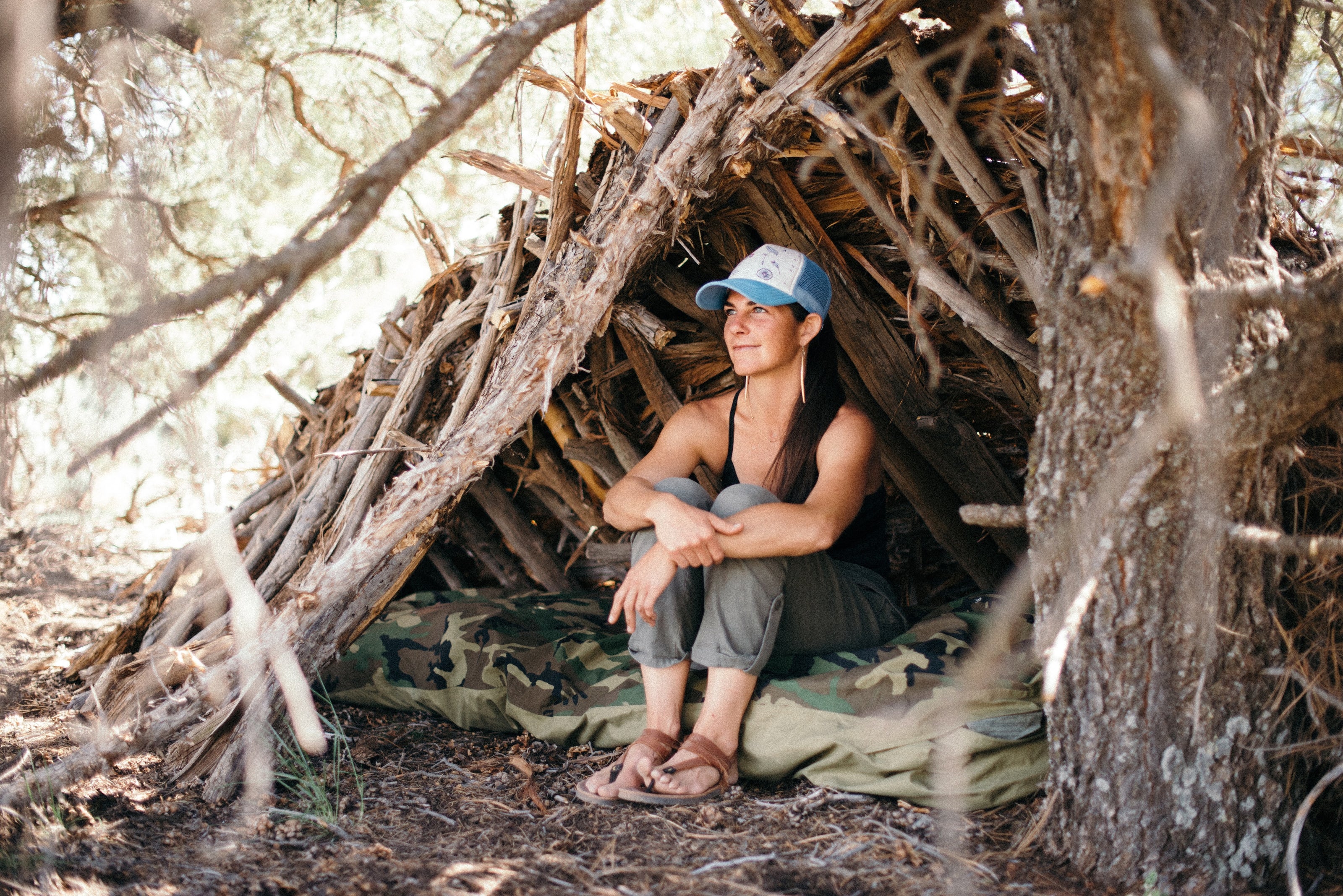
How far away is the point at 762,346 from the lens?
2.37m

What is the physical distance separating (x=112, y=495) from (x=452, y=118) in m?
5.27

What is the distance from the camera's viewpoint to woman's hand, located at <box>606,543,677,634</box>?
2061 mm

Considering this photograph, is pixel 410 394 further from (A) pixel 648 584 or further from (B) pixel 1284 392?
(B) pixel 1284 392

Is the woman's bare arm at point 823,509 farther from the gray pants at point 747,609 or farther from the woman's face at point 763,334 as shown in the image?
the woman's face at point 763,334

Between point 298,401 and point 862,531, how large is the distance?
221cm

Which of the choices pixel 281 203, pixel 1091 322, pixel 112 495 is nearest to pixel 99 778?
pixel 1091 322

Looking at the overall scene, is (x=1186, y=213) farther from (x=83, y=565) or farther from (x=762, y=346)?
(x=83, y=565)

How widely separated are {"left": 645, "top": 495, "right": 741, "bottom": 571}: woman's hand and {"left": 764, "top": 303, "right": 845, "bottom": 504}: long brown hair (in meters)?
0.37

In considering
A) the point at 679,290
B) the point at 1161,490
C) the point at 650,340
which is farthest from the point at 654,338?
the point at 1161,490

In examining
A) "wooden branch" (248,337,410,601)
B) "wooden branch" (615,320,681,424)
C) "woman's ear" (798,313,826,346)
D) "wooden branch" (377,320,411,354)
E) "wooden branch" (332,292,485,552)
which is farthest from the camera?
"wooden branch" (377,320,411,354)

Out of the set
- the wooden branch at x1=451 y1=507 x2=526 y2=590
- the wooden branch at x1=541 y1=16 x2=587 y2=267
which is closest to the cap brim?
the wooden branch at x1=541 y1=16 x2=587 y2=267

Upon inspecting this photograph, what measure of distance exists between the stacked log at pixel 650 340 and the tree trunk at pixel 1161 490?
0.91ft

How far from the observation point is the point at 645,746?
2.05m

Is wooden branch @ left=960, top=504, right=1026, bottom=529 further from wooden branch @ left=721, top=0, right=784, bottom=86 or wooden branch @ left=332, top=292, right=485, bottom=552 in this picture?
wooden branch @ left=332, top=292, right=485, bottom=552
